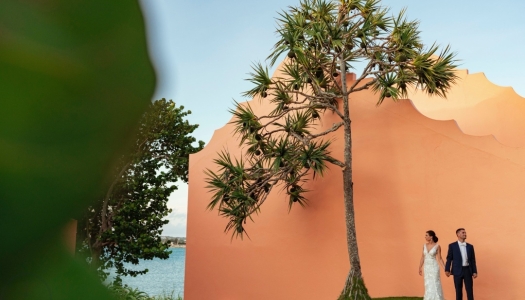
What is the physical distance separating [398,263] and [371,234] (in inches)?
22.9

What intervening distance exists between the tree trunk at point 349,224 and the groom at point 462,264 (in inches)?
45.9

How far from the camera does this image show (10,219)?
20cm

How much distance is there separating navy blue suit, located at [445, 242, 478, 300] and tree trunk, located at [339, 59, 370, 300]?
115 centimetres

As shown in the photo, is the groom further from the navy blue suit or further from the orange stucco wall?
the orange stucco wall

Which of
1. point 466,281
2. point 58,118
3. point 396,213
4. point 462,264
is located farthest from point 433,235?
point 58,118

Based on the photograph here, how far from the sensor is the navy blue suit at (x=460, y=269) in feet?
22.1

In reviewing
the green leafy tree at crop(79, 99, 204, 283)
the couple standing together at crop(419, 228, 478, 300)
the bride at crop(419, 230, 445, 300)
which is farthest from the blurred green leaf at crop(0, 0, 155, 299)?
the green leafy tree at crop(79, 99, 204, 283)

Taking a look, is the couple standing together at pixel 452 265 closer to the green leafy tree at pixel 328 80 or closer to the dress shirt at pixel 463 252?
the dress shirt at pixel 463 252

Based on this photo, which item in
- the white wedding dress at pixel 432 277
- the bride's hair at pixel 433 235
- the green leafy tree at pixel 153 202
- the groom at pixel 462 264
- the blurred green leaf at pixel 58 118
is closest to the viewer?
the blurred green leaf at pixel 58 118

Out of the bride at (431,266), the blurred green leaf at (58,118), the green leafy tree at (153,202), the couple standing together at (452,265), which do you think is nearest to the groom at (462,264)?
the couple standing together at (452,265)

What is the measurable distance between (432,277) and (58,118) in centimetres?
740

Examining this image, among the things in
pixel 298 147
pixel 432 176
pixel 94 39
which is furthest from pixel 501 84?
pixel 94 39

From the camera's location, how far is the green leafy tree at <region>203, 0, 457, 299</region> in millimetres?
7449

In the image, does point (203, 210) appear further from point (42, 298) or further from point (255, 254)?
point (42, 298)
